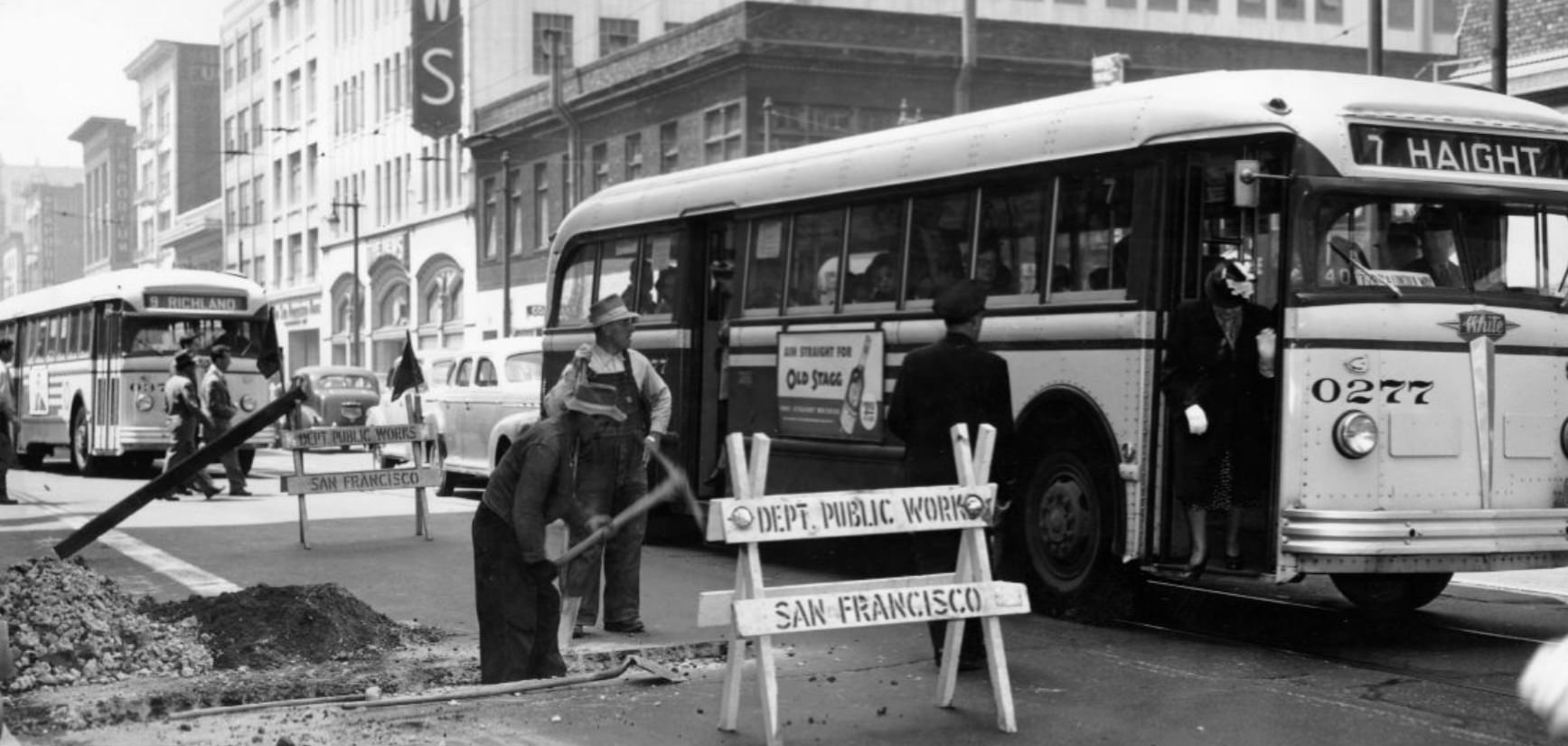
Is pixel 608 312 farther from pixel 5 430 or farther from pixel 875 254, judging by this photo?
pixel 5 430

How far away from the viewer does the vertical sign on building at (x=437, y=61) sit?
54500 millimetres

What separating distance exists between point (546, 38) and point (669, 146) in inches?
379

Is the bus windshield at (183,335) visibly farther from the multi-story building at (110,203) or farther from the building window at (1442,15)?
the building window at (1442,15)

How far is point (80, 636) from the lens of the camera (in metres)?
9.04

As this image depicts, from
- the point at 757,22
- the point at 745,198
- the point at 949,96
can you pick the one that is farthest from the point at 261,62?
the point at 745,198

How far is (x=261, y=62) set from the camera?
4303cm

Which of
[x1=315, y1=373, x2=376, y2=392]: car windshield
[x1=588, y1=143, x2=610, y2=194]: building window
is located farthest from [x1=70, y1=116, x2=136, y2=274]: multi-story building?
[x1=588, y1=143, x2=610, y2=194]: building window

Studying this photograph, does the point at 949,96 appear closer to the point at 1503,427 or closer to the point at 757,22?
the point at 757,22

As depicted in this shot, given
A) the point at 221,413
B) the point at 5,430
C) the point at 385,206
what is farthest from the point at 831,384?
the point at 385,206

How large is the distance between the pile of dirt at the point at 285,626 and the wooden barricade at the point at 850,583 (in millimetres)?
2938

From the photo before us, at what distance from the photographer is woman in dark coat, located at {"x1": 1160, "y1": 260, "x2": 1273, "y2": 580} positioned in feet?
32.3

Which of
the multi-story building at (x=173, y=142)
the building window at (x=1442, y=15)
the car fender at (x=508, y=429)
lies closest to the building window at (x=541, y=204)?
the multi-story building at (x=173, y=142)

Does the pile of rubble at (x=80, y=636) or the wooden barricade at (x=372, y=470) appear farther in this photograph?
the wooden barricade at (x=372, y=470)

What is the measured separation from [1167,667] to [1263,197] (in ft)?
8.59
